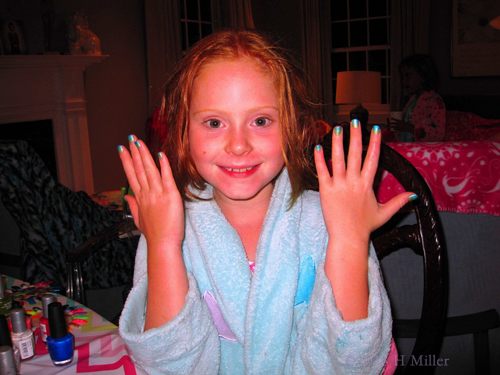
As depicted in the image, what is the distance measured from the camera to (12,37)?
3516mm

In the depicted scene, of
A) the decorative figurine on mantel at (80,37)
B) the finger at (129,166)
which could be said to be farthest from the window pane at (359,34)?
the finger at (129,166)

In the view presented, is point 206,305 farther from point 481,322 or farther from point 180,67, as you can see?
point 481,322

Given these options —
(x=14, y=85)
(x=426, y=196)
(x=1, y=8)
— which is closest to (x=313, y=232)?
(x=426, y=196)

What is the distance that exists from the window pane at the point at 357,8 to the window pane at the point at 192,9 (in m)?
2.33

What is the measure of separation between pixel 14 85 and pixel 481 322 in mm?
3920

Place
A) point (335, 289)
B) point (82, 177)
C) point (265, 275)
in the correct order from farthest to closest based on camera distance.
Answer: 1. point (82, 177)
2. point (265, 275)
3. point (335, 289)

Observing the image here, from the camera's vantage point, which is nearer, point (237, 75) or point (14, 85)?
point (237, 75)

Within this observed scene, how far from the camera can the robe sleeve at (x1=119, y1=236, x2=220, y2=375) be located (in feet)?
2.35

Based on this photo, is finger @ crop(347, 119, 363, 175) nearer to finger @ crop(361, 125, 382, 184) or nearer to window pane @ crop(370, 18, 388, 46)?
finger @ crop(361, 125, 382, 184)

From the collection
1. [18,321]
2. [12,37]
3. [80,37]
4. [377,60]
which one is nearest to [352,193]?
[18,321]

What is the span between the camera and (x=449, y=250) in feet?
3.57

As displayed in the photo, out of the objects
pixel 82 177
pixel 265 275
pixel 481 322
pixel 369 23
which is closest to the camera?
pixel 265 275

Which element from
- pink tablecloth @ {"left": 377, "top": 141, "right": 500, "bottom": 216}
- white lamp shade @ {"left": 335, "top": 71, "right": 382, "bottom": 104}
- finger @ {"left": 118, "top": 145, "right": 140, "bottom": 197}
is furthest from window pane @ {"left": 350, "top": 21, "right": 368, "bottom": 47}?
finger @ {"left": 118, "top": 145, "right": 140, "bottom": 197}

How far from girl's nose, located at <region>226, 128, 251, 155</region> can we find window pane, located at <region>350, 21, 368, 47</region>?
5987mm
